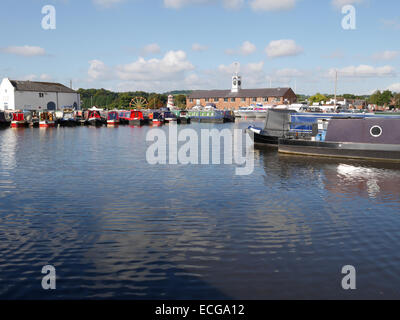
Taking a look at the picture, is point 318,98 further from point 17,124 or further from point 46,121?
point 17,124

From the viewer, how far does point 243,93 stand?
136m

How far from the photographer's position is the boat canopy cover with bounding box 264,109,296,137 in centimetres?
3447

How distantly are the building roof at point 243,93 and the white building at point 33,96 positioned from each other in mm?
54079

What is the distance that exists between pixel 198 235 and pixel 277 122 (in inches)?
1037

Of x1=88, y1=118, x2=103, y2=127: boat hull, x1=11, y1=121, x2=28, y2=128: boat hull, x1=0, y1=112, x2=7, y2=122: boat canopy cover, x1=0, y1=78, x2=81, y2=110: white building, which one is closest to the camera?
x1=11, y1=121, x2=28, y2=128: boat hull

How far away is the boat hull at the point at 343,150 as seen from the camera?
82.8 ft

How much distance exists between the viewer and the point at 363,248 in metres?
9.67

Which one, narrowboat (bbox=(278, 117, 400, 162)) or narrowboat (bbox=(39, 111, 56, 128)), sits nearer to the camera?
narrowboat (bbox=(278, 117, 400, 162))

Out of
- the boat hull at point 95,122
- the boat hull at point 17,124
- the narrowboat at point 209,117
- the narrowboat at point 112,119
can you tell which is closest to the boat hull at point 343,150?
the narrowboat at point 112,119

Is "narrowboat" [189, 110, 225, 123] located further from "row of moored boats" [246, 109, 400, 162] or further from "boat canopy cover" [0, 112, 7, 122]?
"row of moored boats" [246, 109, 400, 162]

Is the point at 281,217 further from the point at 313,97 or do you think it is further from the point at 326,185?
the point at 313,97

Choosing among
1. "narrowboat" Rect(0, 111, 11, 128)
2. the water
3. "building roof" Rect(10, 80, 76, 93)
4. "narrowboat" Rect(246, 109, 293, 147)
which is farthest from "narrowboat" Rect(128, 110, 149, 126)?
the water

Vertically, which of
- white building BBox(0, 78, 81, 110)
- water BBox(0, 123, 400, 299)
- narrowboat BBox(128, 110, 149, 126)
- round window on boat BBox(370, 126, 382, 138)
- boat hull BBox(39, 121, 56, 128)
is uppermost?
white building BBox(0, 78, 81, 110)

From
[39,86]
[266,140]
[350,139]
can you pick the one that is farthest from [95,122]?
[350,139]
